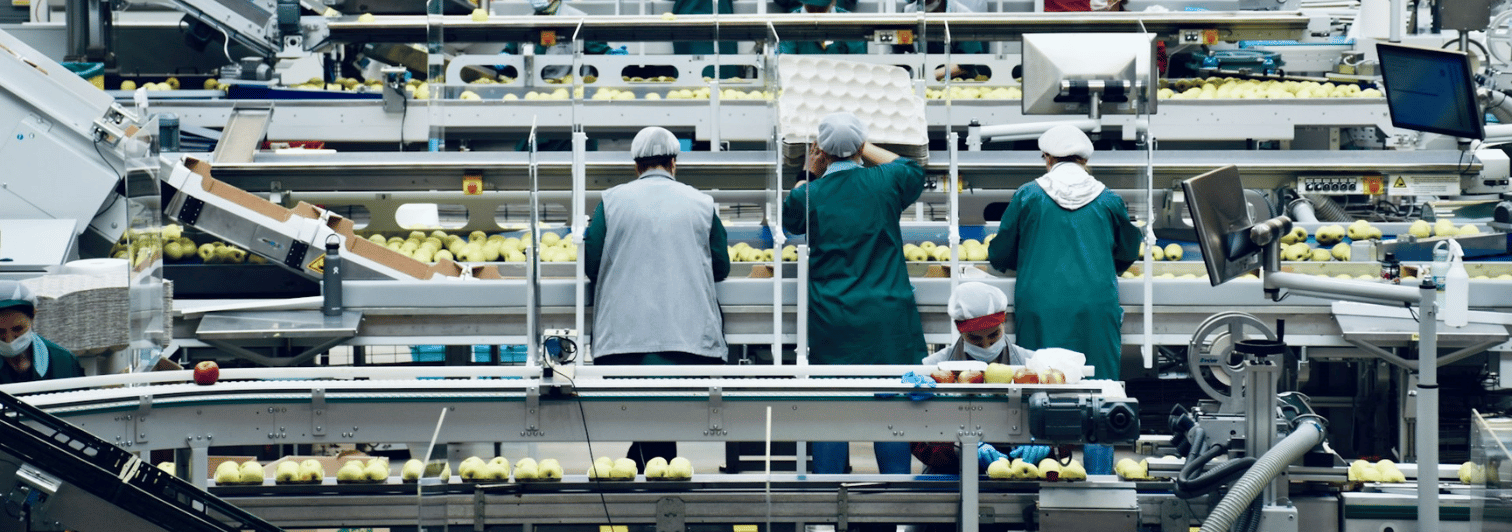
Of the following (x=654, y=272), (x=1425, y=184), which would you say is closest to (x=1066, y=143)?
(x=654, y=272)

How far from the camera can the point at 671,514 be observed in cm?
422

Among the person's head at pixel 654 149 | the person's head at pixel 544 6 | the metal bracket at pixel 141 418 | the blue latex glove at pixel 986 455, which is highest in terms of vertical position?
the person's head at pixel 544 6

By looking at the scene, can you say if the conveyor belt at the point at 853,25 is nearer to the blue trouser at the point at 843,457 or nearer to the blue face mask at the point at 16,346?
the blue trouser at the point at 843,457

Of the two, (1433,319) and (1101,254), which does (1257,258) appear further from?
(1101,254)

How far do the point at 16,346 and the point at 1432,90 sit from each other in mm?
4695

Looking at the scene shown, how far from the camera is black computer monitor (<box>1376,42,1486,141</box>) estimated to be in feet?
19.7

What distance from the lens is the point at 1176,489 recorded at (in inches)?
165

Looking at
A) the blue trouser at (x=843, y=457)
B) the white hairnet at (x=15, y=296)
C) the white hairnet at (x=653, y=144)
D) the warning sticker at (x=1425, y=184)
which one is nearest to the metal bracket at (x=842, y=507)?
the blue trouser at (x=843, y=457)

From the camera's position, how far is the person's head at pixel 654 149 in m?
5.55

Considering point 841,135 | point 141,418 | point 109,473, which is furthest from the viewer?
point 841,135

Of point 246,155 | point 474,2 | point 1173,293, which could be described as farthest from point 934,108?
point 474,2

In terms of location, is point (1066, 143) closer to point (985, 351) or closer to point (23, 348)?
point (985, 351)

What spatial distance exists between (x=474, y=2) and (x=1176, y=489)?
681 centimetres

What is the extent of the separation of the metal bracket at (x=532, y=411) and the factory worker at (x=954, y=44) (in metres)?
3.95
